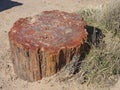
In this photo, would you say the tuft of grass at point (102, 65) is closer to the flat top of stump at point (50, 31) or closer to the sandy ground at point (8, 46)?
the sandy ground at point (8, 46)

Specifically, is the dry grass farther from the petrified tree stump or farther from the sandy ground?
the petrified tree stump

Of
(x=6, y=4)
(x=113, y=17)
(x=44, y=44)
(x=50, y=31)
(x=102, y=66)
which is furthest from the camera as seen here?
(x=6, y=4)

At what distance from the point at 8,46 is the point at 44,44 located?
133 cm

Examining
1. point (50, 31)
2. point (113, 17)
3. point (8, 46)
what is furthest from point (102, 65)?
point (8, 46)

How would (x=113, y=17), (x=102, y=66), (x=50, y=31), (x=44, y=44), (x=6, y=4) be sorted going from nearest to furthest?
(x=44, y=44)
(x=50, y=31)
(x=102, y=66)
(x=113, y=17)
(x=6, y=4)

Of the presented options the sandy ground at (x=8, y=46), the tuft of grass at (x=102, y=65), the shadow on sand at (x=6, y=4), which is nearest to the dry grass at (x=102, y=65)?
the tuft of grass at (x=102, y=65)

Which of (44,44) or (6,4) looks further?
(6,4)

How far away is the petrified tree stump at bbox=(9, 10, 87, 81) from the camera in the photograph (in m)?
4.17

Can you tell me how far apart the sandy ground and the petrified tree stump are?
12 cm

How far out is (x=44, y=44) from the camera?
421 cm

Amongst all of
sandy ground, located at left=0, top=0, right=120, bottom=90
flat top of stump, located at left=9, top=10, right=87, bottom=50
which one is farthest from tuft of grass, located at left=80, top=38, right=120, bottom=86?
flat top of stump, located at left=9, top=10, right=87, bottom=50

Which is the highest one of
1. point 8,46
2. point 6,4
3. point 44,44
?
point 44,44

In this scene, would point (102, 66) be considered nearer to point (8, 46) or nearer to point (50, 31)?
point (50, 31)

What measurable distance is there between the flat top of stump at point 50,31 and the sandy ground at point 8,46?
58 centimetres
